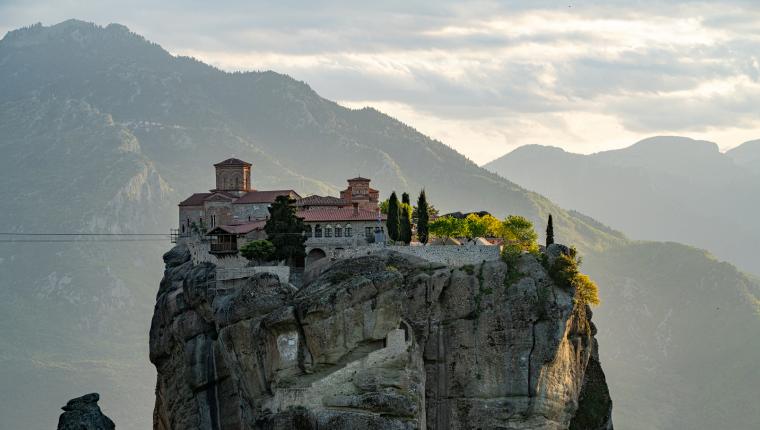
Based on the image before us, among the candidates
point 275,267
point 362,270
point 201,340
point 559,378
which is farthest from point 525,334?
point 201,340

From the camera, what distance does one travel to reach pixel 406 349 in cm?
10362

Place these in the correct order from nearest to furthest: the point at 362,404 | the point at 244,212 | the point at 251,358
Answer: the point at 362,404 < the point at 251,358 < the point at 244,212

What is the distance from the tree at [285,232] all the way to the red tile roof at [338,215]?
6.26 ft

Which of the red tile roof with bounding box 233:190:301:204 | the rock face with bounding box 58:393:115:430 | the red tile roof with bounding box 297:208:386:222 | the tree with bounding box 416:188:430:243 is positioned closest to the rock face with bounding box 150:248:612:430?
the tree with bounding box 416:188:430:243

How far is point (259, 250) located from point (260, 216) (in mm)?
A: 16274

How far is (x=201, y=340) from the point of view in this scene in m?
121

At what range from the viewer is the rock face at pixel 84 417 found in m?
116

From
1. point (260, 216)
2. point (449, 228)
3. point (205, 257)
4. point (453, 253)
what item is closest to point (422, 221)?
point (449, 228)

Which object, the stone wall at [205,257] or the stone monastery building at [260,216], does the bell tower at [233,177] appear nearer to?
the stone monastery building at [260,216]

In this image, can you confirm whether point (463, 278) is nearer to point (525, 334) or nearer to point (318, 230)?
point (525, 334)

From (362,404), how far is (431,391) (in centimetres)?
1054

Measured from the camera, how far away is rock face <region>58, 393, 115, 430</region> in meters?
116

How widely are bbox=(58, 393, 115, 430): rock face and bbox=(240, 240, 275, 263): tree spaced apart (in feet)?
60.7

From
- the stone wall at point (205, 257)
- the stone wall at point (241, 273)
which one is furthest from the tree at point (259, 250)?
the stone wall at point (205, 257)
